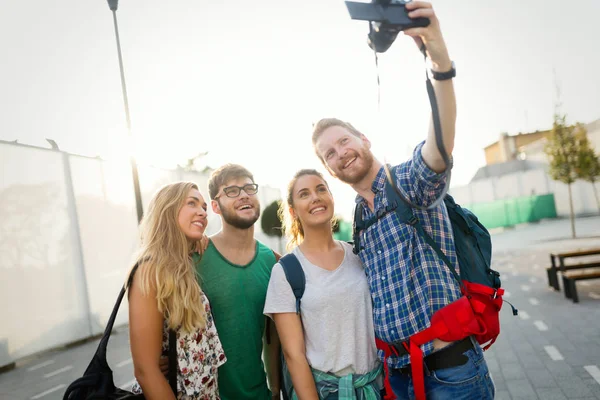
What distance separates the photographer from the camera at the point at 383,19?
59.0 inches

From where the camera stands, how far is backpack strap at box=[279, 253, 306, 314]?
2223mm

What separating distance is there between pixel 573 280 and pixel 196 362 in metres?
7.32

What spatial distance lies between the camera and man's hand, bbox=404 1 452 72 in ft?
0.06

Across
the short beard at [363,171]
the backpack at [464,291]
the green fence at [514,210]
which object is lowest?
the green fence at [514,210]

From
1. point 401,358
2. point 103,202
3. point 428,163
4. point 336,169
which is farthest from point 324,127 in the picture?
point 103,202

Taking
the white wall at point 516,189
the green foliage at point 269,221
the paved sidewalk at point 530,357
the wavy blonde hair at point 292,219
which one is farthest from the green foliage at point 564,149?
the wavy blonde hair at point 292,219

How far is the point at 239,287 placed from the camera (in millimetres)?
2580

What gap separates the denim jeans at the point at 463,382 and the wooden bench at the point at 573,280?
6.59 metres

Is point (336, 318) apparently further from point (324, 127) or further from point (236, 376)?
point (324, 127)

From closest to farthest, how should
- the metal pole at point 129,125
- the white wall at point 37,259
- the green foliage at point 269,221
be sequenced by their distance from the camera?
the white wall at point 37,259
the metal pole at point 129,125
the green foliage at point 269,221

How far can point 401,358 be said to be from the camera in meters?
2.00

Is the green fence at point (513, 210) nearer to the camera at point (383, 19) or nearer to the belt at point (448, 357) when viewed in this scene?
the belt at point (448, 357)

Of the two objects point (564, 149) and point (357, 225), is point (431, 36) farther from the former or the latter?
point (564, 149)

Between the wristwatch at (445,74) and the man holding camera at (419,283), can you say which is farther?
the man holding camera at (419,283)
